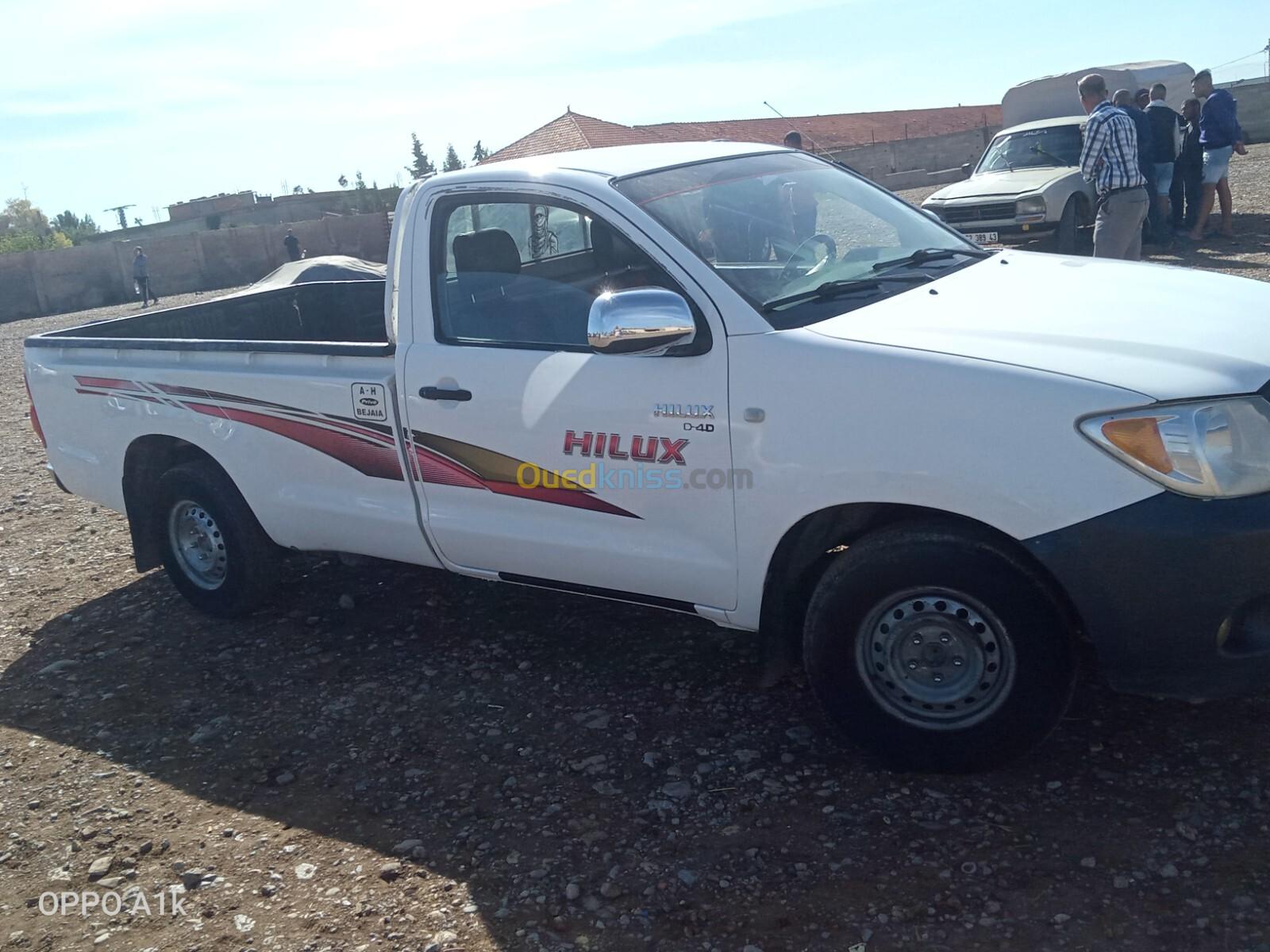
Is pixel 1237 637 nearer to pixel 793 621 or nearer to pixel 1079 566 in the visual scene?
pixel 1079 566

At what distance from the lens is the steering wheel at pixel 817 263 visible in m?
3.78

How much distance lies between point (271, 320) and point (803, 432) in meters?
4.26

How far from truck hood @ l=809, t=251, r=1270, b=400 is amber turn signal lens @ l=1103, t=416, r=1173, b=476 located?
8 cm

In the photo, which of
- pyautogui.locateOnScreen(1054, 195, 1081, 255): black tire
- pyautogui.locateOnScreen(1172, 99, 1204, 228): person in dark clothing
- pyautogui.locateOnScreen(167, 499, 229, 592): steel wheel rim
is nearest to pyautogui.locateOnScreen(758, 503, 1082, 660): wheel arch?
pyautogui.locateOnScreen(167, 499, 229, 592): steel wheel rim

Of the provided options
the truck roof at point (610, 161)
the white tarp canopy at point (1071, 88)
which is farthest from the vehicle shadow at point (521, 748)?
the white tarp canopy at point (1071, 88)

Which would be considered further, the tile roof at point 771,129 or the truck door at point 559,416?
the tile roof at point 771,129

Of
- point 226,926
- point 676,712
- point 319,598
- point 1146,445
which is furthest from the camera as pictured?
point 319,598

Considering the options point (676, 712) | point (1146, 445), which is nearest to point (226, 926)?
point (676, 712)

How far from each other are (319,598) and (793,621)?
2.97 meters

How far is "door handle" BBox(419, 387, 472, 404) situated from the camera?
4.06 metres

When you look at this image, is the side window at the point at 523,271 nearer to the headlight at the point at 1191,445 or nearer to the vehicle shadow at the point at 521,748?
the vehicle shadow at the point at 521,748

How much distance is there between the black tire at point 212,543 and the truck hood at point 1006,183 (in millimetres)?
11127

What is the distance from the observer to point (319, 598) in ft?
18.7

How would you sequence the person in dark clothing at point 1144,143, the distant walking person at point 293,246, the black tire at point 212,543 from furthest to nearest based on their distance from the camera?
the distant walking person at point 293,246 → the person in dark clothing at point 1144,143 → the black tire at point 212,543
